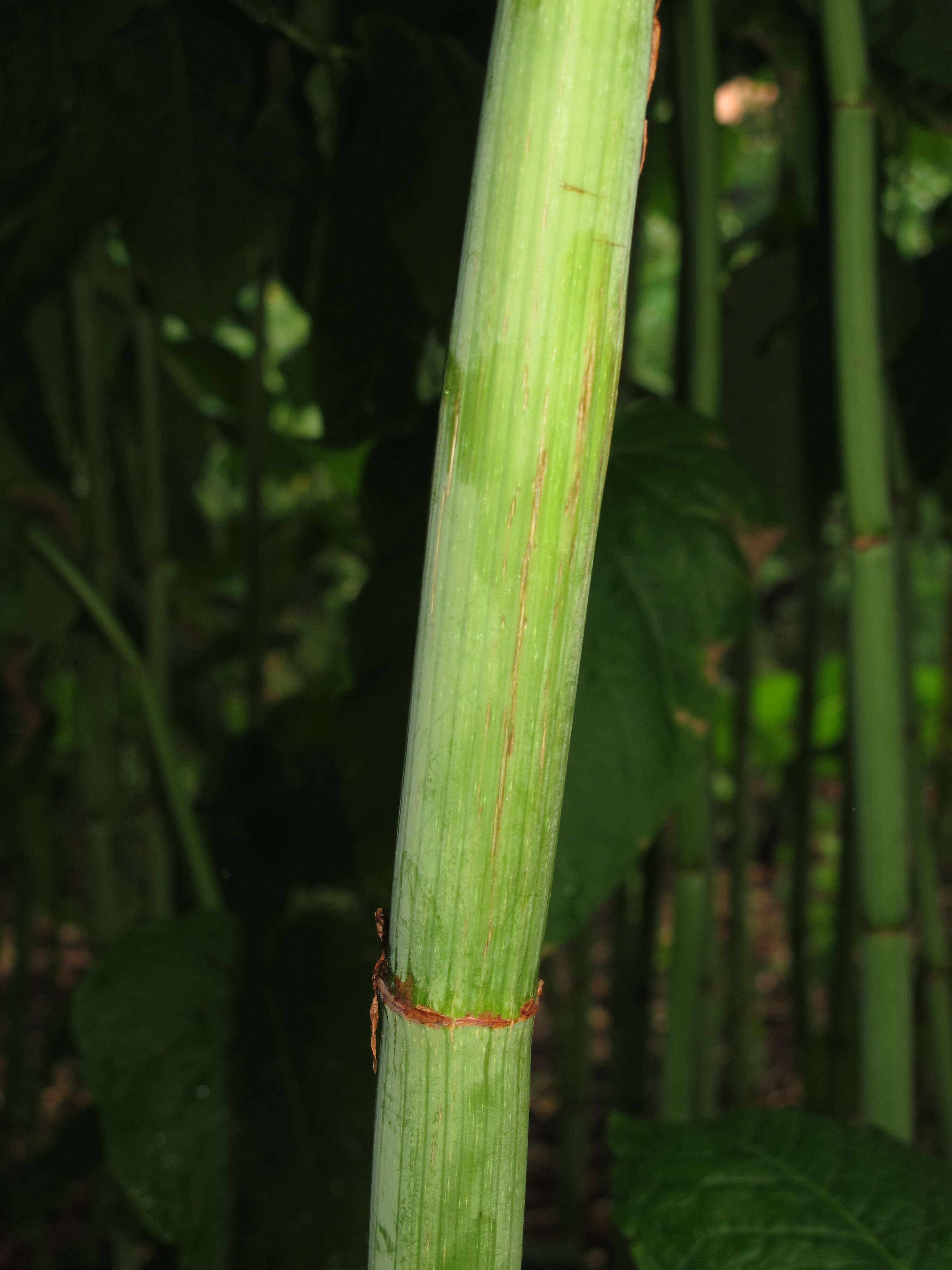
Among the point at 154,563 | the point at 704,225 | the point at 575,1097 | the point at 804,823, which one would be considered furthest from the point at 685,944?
the point at 575,1097

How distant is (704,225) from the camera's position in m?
0.45

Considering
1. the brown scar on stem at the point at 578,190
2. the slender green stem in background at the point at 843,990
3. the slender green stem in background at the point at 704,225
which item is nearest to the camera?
the brown scar on stem at the point at 578,190

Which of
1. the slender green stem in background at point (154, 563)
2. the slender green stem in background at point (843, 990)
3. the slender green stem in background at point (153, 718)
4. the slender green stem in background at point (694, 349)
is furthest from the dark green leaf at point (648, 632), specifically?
the slender green stem in background at point (843, 990)

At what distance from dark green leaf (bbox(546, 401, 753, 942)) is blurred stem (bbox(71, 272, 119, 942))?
38 centimetres

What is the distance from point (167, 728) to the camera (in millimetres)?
601

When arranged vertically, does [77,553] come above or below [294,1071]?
above

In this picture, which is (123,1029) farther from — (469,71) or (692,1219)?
(469,71)

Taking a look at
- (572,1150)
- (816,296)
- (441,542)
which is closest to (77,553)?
(816,296)

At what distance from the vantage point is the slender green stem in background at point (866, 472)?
36cm

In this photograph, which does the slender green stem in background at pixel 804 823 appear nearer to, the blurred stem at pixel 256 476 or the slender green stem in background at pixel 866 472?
the blurred stem at pixel 256 476

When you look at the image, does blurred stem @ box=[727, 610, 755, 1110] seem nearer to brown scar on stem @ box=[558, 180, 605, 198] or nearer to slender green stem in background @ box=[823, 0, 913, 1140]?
slender green stem in background @ box=[823, 0, 913, 1140]

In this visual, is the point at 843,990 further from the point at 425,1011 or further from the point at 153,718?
Result: the point at 425,1011

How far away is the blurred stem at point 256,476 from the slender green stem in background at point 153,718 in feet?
0.54

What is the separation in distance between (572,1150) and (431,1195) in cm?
94
